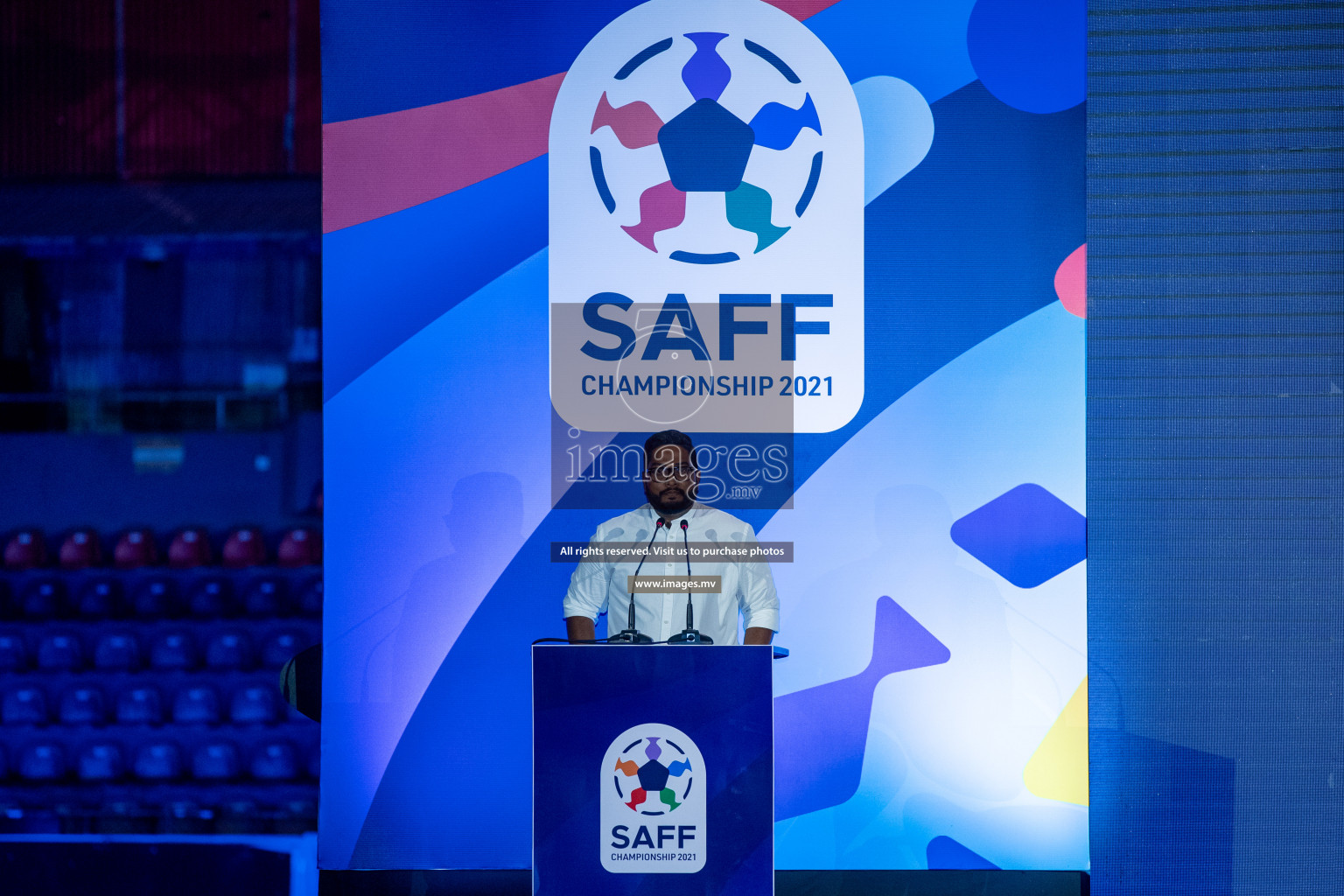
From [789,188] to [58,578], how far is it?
378cm

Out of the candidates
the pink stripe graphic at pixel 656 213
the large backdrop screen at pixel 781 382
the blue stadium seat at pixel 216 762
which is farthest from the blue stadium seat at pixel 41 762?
the pink stripe graphic at pixel 656 213

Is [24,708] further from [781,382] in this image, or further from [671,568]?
[781,382]

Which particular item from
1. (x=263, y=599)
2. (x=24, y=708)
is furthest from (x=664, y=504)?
(x=24, y=708)

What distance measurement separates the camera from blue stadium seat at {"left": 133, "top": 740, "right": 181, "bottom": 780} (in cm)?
356

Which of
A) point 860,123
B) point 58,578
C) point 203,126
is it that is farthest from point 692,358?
point 58,578

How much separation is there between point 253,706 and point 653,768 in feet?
8.40

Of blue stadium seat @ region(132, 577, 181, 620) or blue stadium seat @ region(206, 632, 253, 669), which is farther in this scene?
blue stadium seat @ region(132, 577, 181, 620)

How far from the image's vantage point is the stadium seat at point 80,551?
13.1 feet

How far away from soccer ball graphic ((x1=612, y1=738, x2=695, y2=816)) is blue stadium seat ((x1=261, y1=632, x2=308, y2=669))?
2.52 metres

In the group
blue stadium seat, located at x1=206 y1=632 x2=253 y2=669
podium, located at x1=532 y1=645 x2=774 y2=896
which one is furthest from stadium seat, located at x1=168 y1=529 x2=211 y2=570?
podium, located at x1=532 y1=645 x2=774 y2=896

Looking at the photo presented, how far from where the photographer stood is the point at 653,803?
1.84 metres

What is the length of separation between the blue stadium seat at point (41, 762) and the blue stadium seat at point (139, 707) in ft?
0.82

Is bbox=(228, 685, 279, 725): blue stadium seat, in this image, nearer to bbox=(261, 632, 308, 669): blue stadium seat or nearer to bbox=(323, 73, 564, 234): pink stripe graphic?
bbox=(261, 632, 308, 669): blue stadium seat

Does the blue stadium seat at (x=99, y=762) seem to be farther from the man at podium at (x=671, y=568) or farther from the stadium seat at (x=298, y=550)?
the man at podium at (x=671, y=568)
